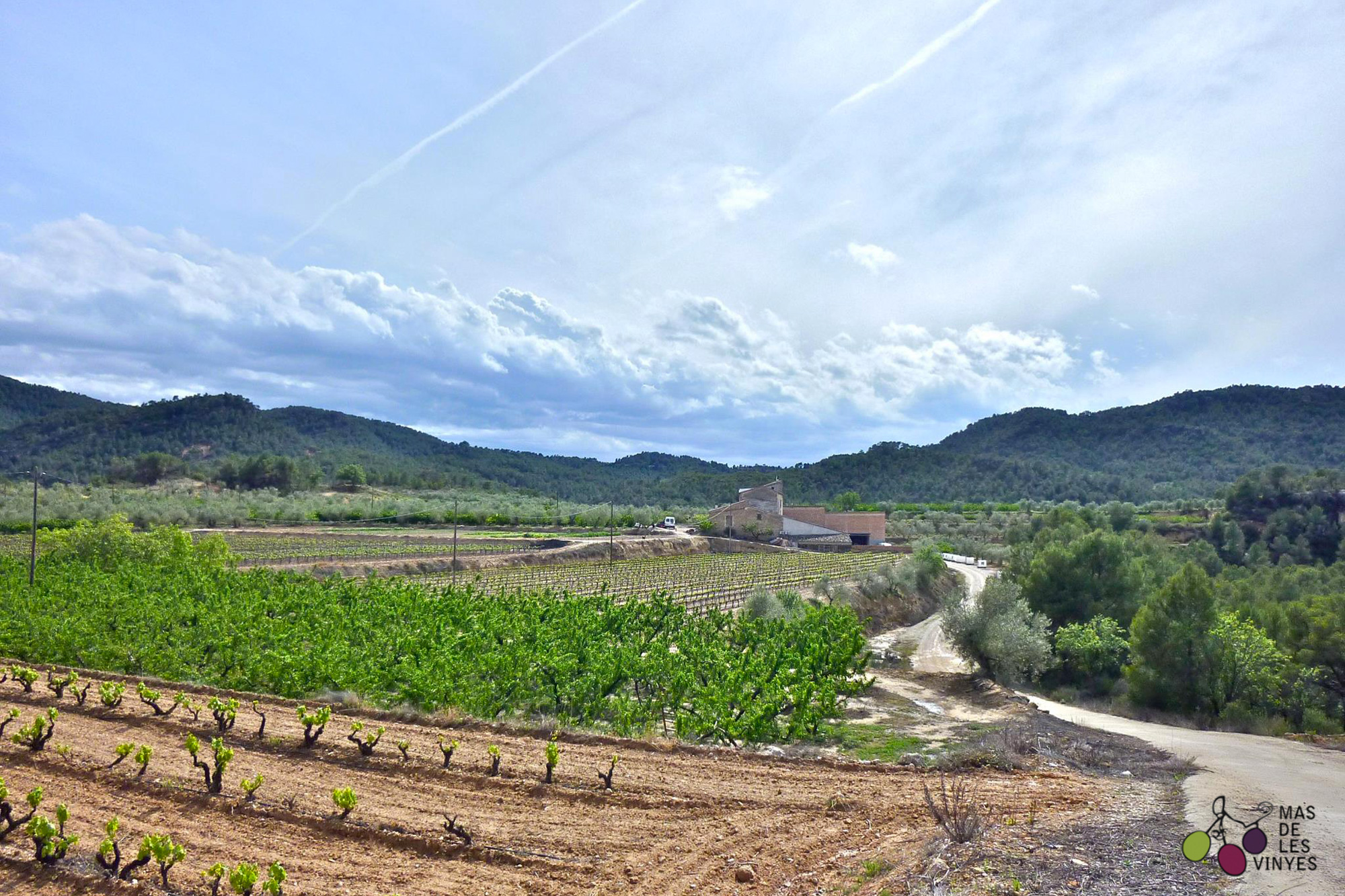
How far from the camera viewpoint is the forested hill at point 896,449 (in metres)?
124

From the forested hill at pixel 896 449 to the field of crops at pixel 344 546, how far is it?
60125mm

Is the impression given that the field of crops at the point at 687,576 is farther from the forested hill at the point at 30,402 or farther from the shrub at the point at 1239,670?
the forested hill at the point at 30,402

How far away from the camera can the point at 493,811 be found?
29.5ft

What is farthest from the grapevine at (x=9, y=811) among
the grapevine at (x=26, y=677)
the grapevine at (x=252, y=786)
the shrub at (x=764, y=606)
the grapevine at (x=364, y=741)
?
the shrub at (x=764, y=606)

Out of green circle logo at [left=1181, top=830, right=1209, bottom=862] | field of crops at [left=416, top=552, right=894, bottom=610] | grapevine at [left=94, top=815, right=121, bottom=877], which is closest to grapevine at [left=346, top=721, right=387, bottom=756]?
grapevine at [left=94, top=815, right=121, bottom=877]

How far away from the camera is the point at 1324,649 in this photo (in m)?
29.5

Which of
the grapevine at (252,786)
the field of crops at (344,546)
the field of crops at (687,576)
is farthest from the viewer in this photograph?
the field of crops at (344,546)

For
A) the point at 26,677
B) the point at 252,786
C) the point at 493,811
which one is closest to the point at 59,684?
the point at 26,677

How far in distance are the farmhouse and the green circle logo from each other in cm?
8893

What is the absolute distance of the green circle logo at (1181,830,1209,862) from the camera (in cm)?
714

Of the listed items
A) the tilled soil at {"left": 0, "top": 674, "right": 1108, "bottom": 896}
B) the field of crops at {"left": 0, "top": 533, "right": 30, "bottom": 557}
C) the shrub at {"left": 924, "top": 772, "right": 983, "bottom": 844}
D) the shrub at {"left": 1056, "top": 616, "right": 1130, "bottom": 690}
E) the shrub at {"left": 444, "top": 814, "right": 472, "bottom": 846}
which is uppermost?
the shrub at {"left": 924, "top": 772, "right": 983, "bottom": 844}

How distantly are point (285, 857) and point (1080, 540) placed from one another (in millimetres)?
42692

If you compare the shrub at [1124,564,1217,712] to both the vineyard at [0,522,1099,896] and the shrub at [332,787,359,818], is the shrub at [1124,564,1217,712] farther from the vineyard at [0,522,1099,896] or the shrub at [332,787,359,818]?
the shrub at [332,787,359,818]

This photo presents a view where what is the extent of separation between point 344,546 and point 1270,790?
221 ft
